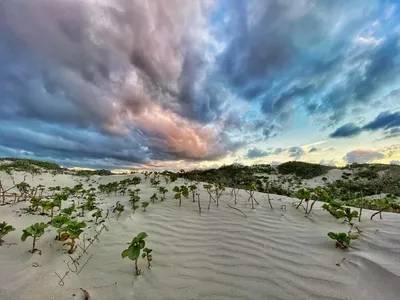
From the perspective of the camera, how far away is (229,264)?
12.9ft

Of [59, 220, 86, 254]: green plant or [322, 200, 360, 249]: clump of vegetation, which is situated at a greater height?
[322, 200, 360, 249]: clump of vegetation

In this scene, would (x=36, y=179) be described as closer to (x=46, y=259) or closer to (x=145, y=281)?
(x=46, y=259)

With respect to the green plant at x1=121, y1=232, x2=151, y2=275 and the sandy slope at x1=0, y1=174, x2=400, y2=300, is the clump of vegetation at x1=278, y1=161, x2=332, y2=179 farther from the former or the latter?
the green plant at x1=121, y1=232, x2=151, y2=275

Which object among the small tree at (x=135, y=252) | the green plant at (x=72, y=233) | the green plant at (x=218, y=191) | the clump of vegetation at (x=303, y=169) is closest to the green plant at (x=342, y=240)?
the small tree at (x=135, y=252)

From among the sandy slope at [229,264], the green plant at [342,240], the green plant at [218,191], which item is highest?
the green plant at [218,191]

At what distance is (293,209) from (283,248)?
212 cm

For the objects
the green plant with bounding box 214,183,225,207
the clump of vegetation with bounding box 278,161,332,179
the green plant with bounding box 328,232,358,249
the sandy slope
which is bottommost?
the sandy slope

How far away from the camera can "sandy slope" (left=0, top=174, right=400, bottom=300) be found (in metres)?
3.29

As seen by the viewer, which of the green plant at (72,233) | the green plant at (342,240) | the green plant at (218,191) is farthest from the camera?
the green plant at (218,191)

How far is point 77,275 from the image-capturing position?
3943 millimetres

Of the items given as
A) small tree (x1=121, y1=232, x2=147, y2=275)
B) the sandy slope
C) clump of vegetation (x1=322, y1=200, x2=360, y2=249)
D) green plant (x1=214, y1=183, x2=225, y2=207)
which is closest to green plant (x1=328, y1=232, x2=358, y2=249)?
clump of vegetation (x1=322, y1=200, x2=360, y2=249)

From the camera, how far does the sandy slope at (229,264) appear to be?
3.29m

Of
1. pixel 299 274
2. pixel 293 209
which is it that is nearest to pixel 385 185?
pixel 293 209

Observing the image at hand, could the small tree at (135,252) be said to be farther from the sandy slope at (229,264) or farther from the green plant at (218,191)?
the green plant at (218,191)
